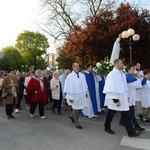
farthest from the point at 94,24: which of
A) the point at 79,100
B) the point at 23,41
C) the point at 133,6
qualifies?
the point at 23,41

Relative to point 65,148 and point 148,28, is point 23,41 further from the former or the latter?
point 65,148

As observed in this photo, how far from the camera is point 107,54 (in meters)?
21.5

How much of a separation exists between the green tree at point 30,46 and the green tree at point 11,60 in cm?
192

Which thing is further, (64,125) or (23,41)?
(23,41)

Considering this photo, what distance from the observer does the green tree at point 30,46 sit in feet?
265

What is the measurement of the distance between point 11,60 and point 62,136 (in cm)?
7696

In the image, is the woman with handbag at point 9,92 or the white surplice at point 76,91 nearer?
the white surplice at point 76,91

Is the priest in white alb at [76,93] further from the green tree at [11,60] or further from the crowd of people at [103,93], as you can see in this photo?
the green tree at [11,60]

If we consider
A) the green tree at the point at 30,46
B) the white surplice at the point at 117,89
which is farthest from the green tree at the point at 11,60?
the white surplice at the point at 117,89

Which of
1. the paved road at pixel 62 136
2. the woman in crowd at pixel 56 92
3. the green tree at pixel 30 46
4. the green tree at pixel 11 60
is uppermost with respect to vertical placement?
the green tree at pixel 30 46

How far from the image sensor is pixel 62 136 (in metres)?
6.64

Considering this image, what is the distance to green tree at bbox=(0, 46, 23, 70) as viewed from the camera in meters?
80.1

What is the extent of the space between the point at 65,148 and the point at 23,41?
255ft

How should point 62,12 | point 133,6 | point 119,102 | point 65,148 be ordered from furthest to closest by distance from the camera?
point 62,12
point 133,6
point 119,102
point 65,148
